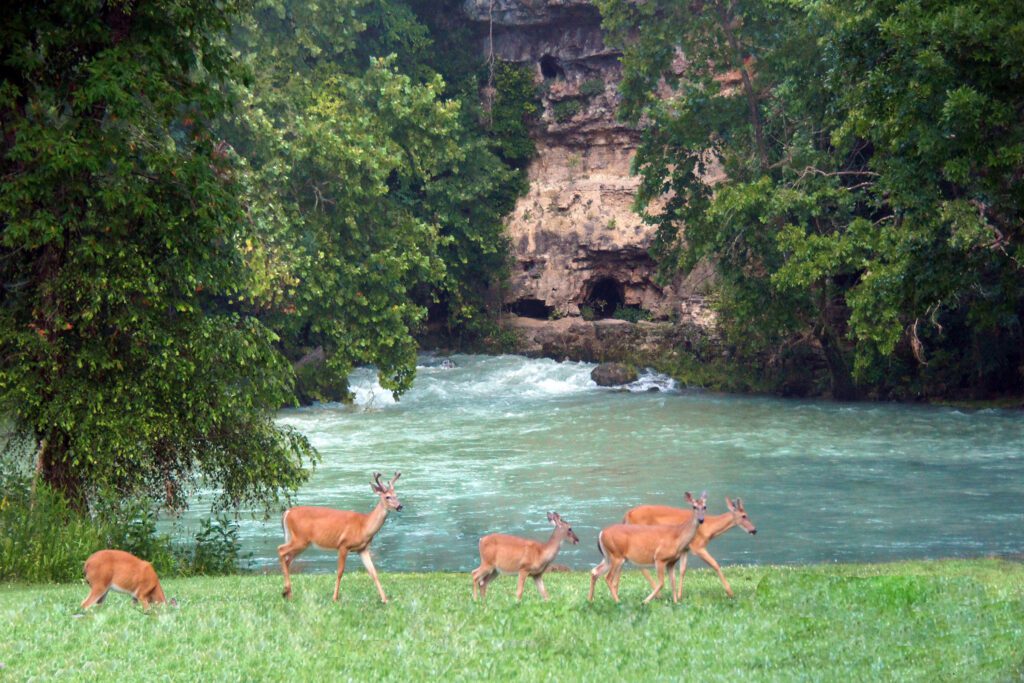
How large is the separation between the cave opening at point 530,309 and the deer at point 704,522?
3657 centimetres

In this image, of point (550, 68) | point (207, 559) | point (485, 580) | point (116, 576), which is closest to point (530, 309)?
point (550, 68)

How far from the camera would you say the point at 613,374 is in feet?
139

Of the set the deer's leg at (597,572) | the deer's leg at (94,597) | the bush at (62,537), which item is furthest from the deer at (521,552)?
the bush at (62,537)

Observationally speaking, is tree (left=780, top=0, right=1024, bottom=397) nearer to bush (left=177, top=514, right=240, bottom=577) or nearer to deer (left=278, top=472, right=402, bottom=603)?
deer (left=278, top=472, right=402, bottom=603)

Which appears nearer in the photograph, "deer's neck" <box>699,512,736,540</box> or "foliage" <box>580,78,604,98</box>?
"deer's neck" <box>699,512,736,540</box>

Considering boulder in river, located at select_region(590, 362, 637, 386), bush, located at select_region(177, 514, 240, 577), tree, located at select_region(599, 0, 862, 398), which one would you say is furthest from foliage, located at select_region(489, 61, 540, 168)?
bush, located at select_region(177, 514, 240, 577)

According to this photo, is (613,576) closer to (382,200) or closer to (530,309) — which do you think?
(382,200)

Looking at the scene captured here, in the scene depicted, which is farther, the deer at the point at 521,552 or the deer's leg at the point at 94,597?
the deer at the point at 521,552

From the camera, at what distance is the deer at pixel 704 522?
10695 millimetres

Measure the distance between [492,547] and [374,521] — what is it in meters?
1.03

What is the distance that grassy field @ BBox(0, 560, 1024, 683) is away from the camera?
875 centimetres

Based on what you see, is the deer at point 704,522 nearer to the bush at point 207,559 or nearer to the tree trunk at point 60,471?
the bush at point 207,559

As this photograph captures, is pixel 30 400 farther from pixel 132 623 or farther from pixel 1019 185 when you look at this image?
pixel 1019 185

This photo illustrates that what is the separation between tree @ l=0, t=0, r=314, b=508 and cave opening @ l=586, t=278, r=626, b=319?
33.5 meters
